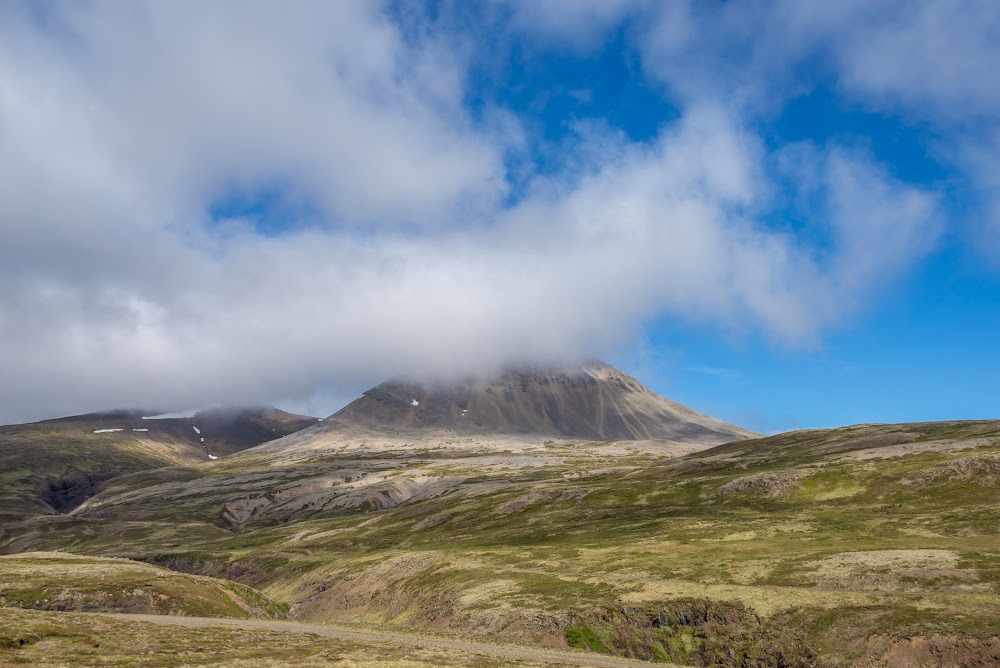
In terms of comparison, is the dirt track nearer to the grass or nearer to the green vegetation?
the grass

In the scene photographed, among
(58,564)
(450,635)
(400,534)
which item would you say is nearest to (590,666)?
(450,635)

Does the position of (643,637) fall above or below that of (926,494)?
below

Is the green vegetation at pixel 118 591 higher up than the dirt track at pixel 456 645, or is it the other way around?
the dirt track at pixel 456 645

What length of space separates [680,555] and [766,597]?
2451 cm

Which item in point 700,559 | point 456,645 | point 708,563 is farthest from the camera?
point 700,559

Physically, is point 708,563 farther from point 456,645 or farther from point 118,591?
point 118,591

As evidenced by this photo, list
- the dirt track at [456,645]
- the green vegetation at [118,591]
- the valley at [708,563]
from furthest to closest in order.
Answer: the green vegetation at [118,591], the valley at [708,563], the dirt track at [456,645]

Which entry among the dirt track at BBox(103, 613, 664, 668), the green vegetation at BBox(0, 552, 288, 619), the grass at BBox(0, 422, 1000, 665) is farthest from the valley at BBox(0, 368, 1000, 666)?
the dirt track at BBox(103, 613, 664, 668)

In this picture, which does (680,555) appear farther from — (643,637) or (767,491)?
(767,491)

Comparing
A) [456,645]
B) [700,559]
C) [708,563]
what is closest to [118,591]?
[456,645]

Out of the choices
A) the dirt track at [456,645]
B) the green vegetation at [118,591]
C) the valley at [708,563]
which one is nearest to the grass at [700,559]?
the valley at [708,563]

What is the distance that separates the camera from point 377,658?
104 feet

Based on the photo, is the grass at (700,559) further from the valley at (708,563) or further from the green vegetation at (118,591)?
the green vegetation at (118,591)

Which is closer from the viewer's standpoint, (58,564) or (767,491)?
(58,564)
